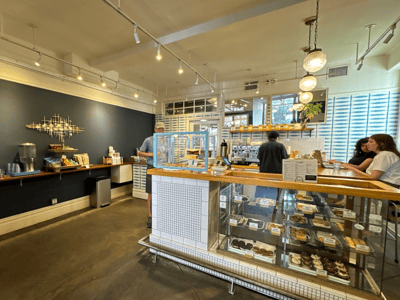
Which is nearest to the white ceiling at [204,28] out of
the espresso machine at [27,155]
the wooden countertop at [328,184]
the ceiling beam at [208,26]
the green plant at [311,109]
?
the ceiling beam at [208,26]

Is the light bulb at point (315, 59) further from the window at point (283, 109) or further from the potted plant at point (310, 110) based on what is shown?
the window at point (283, 109)

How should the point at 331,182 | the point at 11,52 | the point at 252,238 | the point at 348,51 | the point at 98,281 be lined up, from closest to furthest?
the point at 331,182 → the point at 98,281 → the point at 252,238 → the point at 11,52 → the point at 348,51

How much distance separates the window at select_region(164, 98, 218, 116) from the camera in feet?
20.3

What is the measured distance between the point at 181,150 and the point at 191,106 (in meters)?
4.51

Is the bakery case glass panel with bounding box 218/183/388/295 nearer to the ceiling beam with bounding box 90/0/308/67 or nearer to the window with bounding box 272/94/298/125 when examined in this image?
the ceiling beam with bounding box 90/0/308/67

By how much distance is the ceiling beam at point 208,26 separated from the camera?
2.28 m

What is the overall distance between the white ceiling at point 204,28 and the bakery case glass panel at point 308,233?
245 cm

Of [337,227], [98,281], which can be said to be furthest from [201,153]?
[98,281]

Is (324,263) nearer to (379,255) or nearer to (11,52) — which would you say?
(379,255)

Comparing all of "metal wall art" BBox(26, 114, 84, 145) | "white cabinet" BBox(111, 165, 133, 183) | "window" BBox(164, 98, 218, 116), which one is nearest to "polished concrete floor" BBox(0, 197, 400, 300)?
"white cabinet" BBox(111, 165, 133, 183)

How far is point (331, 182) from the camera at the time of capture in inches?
68.0

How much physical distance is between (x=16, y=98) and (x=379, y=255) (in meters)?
5.81

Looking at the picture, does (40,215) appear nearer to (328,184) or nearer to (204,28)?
(204,28)

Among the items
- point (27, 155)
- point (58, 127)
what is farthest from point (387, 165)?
point (58, 127)
